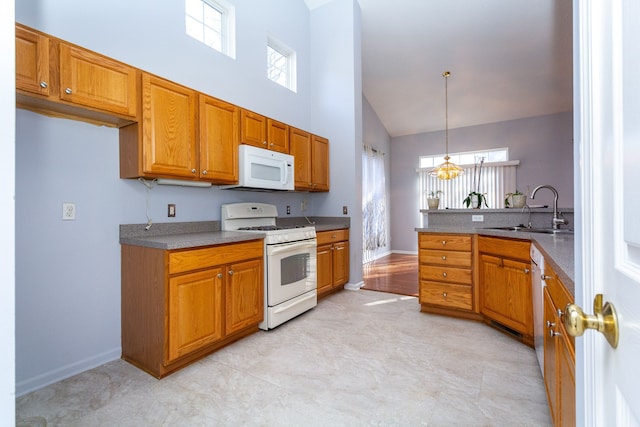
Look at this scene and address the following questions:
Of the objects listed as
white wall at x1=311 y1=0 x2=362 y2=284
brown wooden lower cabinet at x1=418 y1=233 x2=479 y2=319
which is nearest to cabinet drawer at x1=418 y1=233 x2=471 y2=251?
brown wooden lower cabinet at x1=418 y1=233 x2=479 y2=319

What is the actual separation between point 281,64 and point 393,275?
11.8ft

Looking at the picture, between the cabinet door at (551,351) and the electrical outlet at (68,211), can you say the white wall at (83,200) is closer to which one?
the electrical outlet at (68,211)

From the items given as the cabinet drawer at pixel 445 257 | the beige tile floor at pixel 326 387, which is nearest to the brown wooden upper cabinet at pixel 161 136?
the beige tile floor at pixel 326 387

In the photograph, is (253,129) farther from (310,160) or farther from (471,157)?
(471,157)

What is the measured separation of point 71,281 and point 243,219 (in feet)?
5.07

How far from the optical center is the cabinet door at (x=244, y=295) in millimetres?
2400

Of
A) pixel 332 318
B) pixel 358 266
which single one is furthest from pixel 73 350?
pixel 358 266

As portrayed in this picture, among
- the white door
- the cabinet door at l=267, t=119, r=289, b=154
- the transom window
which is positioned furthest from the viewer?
the transom window

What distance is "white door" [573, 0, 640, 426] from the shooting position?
1.29 ft

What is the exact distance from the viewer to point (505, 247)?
2.46 m

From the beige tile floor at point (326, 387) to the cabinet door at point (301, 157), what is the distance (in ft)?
5.99

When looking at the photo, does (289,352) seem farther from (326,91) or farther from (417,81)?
(417,81)

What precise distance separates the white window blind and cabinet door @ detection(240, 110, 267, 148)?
16.4ft

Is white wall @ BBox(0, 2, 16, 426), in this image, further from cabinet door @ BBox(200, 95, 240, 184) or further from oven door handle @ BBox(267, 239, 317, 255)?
oven door handle @ BBox(267, 239, 317, 255)
